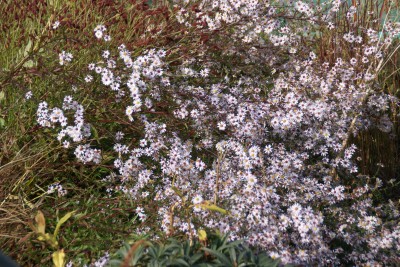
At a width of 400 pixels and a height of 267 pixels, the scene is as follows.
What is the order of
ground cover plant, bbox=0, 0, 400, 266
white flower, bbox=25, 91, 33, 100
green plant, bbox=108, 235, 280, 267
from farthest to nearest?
white flower, bbox=25, 91, 33, 100
ground cover plant, bbox=0, 0, 400, 266
green plant, bbox=108, 235, 280, 267

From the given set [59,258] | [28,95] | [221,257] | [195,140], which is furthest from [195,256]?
[195,140]

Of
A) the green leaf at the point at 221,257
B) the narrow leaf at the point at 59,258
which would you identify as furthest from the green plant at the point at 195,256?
the narrow leaf at the point at 59,258

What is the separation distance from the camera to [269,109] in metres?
3.35

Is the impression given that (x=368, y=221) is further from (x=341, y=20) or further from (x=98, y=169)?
(x=341, y=20)

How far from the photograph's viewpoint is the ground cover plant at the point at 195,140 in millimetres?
2684

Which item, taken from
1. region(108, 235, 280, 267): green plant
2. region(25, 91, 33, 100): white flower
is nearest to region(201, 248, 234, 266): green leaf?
region(108, 235, 280, 267): green plant

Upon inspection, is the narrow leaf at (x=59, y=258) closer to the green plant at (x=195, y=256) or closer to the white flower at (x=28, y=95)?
the green plant at (x=195, y=256)

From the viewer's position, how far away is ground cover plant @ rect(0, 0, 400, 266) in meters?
2.68

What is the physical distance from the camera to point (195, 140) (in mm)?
3719

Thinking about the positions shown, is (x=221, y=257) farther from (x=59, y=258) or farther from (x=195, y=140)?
(x=195, y=140)

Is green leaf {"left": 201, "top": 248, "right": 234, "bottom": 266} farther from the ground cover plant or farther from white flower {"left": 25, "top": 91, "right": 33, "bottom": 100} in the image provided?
white flower {"left": 25, "top": 91, "right": 33, "bottom": 100}

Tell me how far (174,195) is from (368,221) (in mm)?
971

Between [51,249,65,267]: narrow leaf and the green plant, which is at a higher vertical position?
[51,249,65,267]: narrow leaf

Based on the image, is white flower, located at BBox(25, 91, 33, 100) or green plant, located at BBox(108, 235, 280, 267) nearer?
green plant, located at BBox(108, 235, 280, 267)
